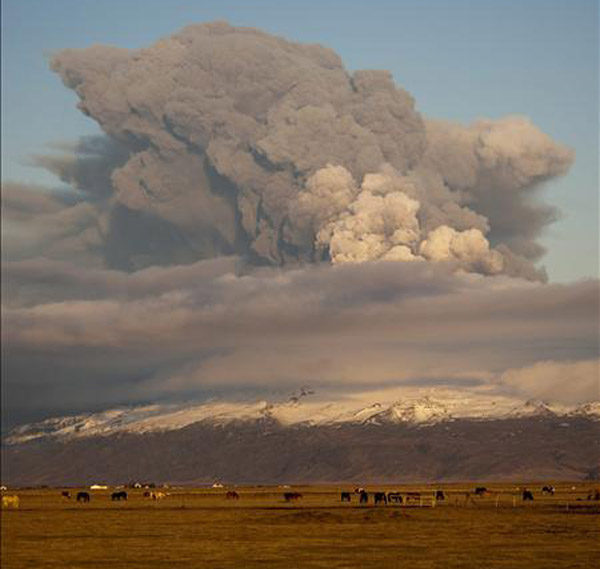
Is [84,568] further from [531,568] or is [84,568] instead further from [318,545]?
[531,568]

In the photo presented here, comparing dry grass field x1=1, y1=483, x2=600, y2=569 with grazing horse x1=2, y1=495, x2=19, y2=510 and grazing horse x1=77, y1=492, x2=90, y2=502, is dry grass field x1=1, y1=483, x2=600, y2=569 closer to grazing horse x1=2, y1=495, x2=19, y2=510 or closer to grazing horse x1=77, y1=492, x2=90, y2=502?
grazing horse x1=2, y1=495, x2=19, y2=510

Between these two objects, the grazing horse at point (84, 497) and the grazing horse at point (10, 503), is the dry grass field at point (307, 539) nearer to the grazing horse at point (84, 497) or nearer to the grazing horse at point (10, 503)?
the grazing horse at point (10, 503)

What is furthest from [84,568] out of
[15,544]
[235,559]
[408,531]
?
[408,531]

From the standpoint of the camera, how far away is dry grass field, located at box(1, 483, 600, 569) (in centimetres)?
7050

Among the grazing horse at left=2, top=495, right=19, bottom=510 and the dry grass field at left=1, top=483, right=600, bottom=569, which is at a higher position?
the grazing horse at left=2, top=495, right=19, bottom=510

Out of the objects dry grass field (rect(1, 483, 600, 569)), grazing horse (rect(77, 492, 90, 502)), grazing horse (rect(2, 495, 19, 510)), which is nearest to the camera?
dry grass field (rect(1, 483, 600, 569))

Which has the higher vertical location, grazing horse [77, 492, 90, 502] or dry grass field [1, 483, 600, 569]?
grazing horse [77, 492, 90, 502]

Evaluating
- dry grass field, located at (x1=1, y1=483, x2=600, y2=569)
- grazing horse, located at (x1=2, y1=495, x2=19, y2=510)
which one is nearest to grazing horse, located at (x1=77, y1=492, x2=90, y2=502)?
grazing horse, located at (x1=2, y1=495, x2=19, y2=510)

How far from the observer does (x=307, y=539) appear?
279ft

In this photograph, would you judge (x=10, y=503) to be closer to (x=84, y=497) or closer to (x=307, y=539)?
(x=84, y=497)

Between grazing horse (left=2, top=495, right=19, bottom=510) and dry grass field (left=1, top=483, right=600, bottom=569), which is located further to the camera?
grazing horse (left=2, top=495, right=19, bottom=510)

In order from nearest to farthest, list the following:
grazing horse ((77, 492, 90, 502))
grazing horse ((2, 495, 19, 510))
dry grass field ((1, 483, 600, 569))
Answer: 1. dry grass field ((1, 483, 600, 569))
2. grazing horse ((2, 495, 19, 510))
3. grazing horse ((77, 492, 90, 502))

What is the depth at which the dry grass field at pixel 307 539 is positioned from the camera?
7050 centimetres

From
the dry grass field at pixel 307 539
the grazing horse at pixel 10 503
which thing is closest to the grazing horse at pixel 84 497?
the grazing horse at pixel 10 503
